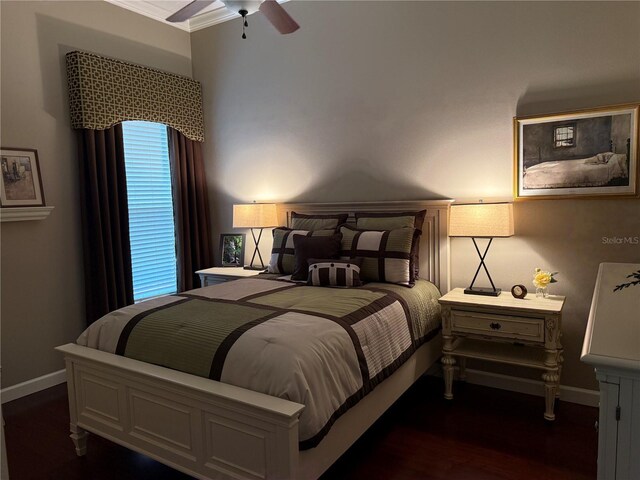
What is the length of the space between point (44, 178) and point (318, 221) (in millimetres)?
2048

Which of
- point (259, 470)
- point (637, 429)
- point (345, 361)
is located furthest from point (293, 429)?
point (637, 429)

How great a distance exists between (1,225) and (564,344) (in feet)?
12.6

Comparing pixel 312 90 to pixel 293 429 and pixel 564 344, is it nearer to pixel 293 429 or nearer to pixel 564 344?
pixel 564 344

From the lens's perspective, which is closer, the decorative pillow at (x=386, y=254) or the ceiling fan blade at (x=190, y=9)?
the ceiling fan blade at (x=190, y=9)

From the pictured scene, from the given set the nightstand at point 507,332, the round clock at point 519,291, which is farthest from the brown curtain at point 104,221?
the round clock at point 519,291

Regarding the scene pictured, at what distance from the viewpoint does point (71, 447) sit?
8.47 ft

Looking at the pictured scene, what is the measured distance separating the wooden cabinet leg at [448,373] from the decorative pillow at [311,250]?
99 cm

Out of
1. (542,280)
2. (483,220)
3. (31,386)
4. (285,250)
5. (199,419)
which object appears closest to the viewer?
(199,419)

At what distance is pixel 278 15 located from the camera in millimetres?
2562

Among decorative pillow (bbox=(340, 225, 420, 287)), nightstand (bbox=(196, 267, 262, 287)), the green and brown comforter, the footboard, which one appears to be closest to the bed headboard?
decorative pillow (bbox=(340, 225, 420, 287))

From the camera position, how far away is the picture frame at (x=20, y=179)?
124 inches

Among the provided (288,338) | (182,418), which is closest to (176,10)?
(288,338)

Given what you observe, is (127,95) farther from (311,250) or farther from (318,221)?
(311,250)

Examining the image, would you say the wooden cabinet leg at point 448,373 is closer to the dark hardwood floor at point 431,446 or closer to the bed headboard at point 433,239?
the dark hardwood floor at point 431,446
